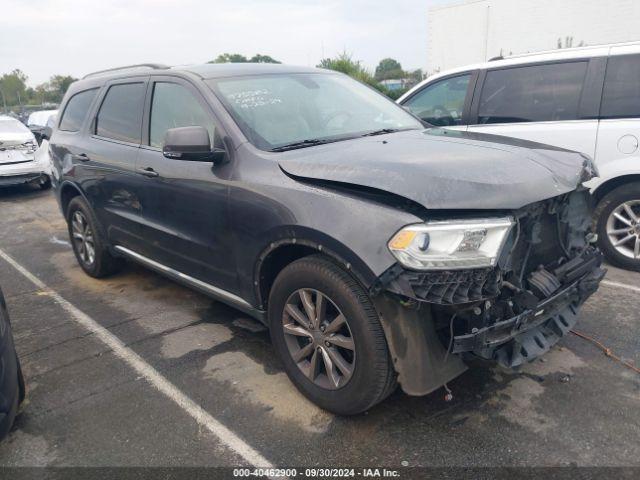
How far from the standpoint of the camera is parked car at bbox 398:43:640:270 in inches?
177

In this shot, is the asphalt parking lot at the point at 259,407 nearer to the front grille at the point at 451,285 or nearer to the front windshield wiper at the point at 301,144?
the front grille at the point at 451,285

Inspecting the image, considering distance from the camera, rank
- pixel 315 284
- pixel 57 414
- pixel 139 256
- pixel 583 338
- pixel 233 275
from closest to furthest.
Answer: pixel 315 284
pixel 57 414
pixel 233 275
pixel 583 338
pixel 139 256

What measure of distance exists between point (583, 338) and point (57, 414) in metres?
3.36

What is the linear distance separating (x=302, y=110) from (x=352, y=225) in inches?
53.0

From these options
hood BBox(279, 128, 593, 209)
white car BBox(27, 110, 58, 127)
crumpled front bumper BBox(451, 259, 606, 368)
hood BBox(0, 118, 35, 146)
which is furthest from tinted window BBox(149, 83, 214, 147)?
white car BBox(27, 110, 58, 127)

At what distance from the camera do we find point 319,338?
8.95 feet

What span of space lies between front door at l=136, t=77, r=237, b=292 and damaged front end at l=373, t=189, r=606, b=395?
1.29 meters

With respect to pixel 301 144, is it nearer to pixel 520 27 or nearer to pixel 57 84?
pixel 520 27

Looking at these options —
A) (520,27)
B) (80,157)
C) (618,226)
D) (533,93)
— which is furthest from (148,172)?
(520,27)

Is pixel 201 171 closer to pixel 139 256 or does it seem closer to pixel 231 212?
pixel 231 212

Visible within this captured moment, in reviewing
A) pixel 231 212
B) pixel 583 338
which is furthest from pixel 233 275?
pixel 583 338

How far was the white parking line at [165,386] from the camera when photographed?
258 centimetres

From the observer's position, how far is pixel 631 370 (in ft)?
10.3

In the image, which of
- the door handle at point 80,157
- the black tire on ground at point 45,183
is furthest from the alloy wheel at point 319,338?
the black tire on ground at point 45,183
